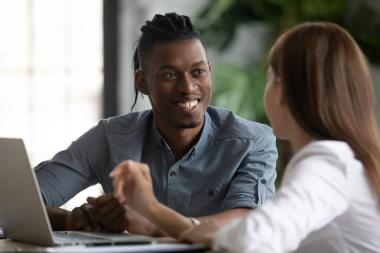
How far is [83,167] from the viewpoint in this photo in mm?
2438

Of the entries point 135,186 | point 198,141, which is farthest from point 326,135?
point 198,141

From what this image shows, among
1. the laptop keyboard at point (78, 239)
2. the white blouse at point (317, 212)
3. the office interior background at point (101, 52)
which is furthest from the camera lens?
the office interior background at point (101, 52)

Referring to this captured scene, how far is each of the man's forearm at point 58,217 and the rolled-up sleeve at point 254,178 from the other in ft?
1.30

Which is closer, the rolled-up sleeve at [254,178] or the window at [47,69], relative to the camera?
the rolled-up sleeve at [254,178]

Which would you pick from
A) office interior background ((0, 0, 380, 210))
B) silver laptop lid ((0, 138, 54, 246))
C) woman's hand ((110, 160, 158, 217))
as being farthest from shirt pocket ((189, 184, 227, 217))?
office interior background ((0, 0, 380, 210))

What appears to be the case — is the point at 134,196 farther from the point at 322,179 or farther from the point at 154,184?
the point at 154,184

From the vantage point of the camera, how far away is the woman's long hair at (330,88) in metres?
1.62

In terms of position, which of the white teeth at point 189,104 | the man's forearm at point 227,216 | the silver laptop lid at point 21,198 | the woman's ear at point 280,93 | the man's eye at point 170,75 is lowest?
the man's forearm at point 227,216

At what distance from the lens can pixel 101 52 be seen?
4.54 meters

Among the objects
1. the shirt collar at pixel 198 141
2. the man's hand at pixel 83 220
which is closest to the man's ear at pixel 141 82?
the shirt collar at pixel 198 141

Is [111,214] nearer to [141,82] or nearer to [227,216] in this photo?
[227,216]

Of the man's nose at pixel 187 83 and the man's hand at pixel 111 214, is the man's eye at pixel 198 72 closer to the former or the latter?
the man's nose at pixel 187 83

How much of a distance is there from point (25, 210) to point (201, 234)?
1.42ft

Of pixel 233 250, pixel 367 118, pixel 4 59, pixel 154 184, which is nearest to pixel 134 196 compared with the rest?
pixel 233 250
